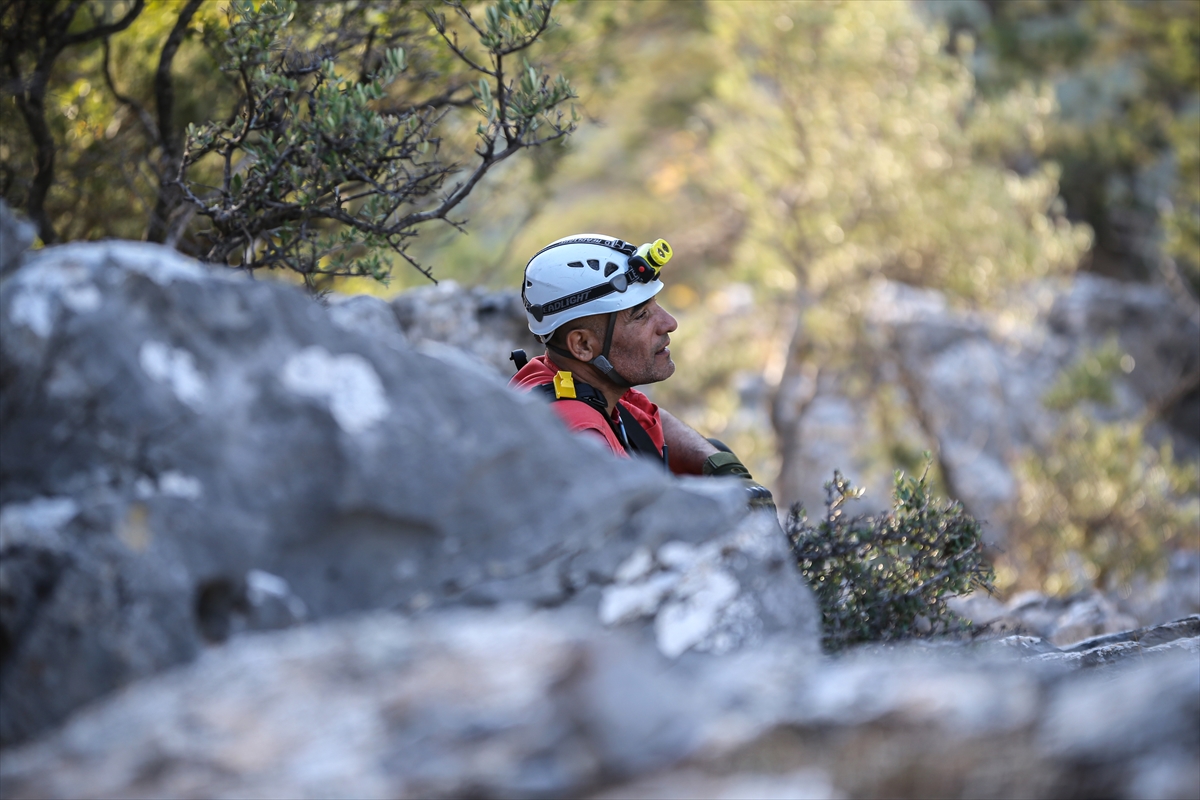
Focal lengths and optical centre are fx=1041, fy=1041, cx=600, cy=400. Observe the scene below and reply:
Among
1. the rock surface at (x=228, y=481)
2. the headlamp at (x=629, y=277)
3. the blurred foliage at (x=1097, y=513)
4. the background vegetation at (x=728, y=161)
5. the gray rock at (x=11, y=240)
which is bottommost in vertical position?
the blurred foliage at (x=1097, y=513)

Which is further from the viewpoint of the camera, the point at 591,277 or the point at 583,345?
the point at 583,345

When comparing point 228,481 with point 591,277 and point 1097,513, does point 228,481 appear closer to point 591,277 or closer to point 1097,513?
point 591,277

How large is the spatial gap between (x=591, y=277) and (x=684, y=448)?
1.24 meters

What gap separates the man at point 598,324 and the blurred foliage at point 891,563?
70 centimetres

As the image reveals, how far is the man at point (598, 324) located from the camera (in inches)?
213

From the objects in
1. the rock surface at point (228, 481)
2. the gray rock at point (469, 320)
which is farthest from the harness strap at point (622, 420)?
Result: the gray rock at point (469, 320)

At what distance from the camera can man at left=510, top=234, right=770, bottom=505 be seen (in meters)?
5.41

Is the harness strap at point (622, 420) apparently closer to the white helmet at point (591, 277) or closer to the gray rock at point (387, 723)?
the white helmet at point (591, 277)

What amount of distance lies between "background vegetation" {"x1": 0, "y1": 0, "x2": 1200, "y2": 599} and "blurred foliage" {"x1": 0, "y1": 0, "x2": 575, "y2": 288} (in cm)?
3

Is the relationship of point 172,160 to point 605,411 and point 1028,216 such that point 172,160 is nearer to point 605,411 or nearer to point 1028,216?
point 605,411

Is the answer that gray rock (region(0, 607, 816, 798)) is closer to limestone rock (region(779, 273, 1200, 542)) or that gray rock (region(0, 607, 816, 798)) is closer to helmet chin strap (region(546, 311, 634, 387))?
helmet chin strap (region(546, 311, 634, 387))

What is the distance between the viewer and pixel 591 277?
5422 millimetres

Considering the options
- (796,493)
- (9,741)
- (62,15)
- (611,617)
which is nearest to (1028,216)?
(796,493)

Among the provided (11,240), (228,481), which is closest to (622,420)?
(228,481)
